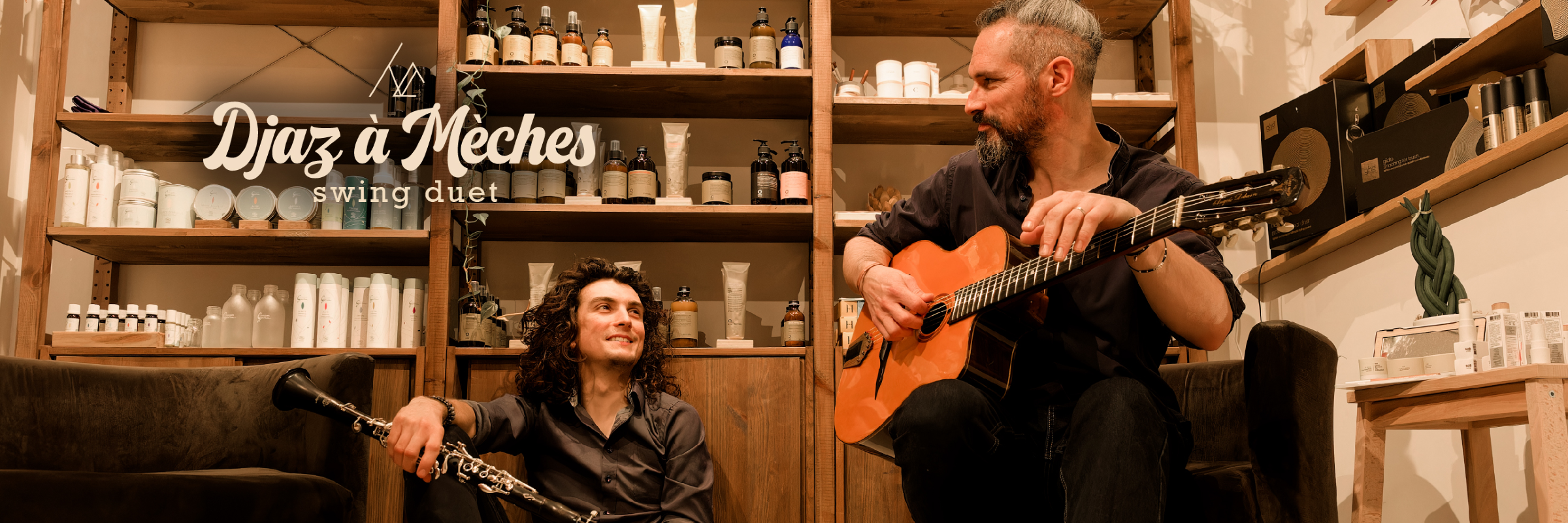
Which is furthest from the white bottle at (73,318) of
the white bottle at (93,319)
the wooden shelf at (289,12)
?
the wooden shelf at (289,12)

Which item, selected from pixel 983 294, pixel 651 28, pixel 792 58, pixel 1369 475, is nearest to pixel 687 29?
pixel 651 28

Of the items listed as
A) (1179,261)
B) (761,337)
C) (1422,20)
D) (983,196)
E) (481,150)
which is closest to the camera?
(1179,261)

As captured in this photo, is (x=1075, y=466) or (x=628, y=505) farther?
(x=628, y=505)

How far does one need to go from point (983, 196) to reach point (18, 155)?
2.96m

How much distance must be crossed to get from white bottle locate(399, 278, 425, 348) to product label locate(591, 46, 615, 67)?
82 cm

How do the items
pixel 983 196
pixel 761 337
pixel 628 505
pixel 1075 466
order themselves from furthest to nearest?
1. pixel 761 337
2. pixel 628 505
3. pixel 983 196
4. pixel 1075 466

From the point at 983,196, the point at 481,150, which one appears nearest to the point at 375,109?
the point at 481,150

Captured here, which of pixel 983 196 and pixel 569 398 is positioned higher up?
pixel 983 196

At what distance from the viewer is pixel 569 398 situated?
248 centimetres

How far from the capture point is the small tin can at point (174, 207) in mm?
2885

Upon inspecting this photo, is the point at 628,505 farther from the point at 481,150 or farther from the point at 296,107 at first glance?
the point at 296,107

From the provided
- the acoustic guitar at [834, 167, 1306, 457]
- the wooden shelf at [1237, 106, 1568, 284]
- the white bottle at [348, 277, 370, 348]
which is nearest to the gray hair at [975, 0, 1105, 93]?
the acoustic guitar at [834, 167, 1306, 457]

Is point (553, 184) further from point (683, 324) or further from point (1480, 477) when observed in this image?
point (1480, 477)

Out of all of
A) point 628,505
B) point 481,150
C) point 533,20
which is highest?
point 533,20
